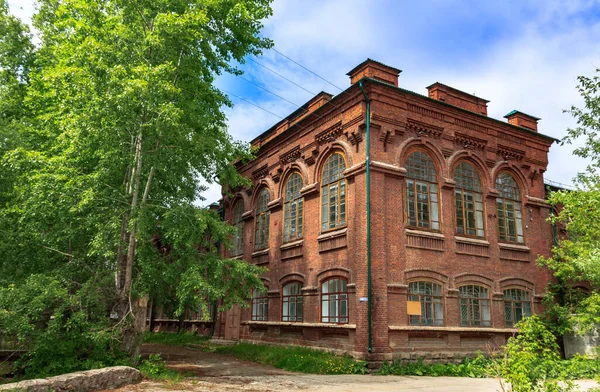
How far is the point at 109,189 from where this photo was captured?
12453 millimetres

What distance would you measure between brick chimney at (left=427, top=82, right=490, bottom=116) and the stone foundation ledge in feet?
42.6

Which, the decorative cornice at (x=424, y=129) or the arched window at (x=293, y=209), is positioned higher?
the decorative cornice at (x=424, y=129)

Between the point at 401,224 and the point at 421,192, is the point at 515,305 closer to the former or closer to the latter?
the point at 421,192

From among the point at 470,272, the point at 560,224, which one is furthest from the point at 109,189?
the point at 560,224

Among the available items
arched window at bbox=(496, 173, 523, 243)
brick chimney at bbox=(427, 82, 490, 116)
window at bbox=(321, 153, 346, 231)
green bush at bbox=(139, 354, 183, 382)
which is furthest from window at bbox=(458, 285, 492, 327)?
green bush at bbox=(139, 354, 183, 382)

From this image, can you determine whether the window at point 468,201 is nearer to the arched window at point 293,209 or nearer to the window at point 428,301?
the window at point 428,301

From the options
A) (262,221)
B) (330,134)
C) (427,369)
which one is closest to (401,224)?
(330,134)

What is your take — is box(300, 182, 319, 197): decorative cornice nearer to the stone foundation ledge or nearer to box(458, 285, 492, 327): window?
box(458, 285, 492, 327): window

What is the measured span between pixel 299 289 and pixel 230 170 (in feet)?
16.6

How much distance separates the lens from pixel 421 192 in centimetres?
1562

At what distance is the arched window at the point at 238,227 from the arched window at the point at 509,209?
440 inches

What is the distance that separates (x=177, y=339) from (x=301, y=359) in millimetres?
11931

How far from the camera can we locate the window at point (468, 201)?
16.2 meters

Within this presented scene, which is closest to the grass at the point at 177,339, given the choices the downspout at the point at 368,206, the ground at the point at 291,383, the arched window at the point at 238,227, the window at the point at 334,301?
the arched window at the point at 238,227
